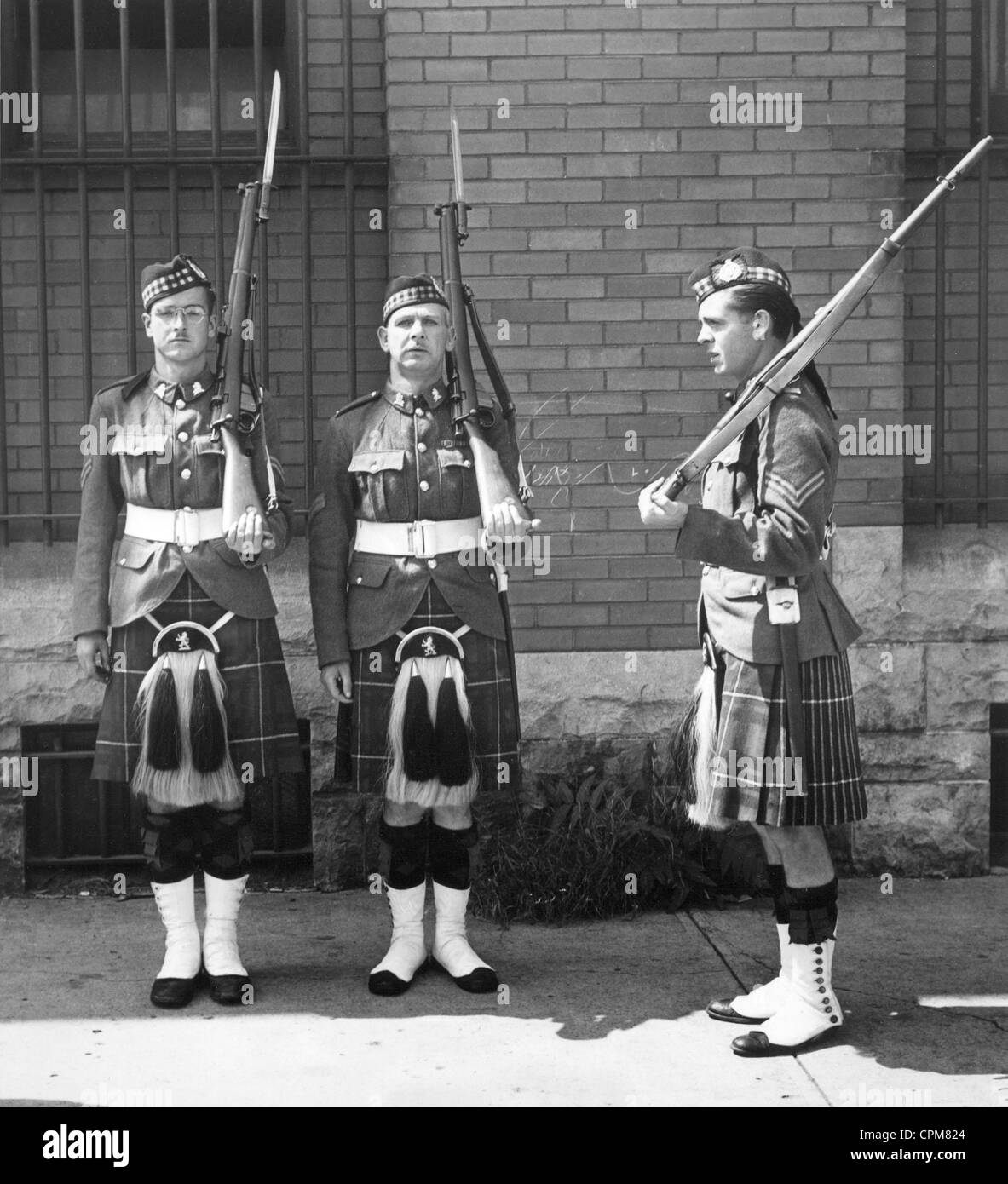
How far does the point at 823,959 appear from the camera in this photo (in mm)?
4016

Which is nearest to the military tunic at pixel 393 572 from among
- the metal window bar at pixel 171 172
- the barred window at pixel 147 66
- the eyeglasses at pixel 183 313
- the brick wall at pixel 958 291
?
the eyeglasses at pixel 183 313

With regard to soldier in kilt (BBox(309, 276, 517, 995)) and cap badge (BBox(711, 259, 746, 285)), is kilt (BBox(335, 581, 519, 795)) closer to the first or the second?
soldier in kilt (BBox(309, 276, 517, 995))

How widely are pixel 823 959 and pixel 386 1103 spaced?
4.03ft

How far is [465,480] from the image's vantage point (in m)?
4.40

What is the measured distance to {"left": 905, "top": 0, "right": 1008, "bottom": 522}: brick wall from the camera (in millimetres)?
5656

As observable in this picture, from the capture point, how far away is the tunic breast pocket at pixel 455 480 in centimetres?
439

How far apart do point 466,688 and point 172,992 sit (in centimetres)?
120

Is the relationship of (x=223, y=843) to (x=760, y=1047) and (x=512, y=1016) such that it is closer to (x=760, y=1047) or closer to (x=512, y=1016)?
(x=512, y=1016)

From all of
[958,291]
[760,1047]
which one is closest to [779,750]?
[760,1047]

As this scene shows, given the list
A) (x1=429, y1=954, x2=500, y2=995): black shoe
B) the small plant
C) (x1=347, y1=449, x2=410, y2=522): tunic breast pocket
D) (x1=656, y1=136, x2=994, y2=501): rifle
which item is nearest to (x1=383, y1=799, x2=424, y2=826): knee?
(x1=429, y1=954, x2=500, y2=995): black shoe

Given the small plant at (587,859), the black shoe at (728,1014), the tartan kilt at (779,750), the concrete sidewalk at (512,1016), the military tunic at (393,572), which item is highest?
the military tunic at (393,572)

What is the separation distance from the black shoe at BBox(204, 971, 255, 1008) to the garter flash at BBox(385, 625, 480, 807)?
2.22ft

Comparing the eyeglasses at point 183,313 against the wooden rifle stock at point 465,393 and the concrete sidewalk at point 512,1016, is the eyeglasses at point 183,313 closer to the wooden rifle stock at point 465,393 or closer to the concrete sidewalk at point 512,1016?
the wooden rifle stock at point 465,393

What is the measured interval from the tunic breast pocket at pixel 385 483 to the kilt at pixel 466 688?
0.24 metres
